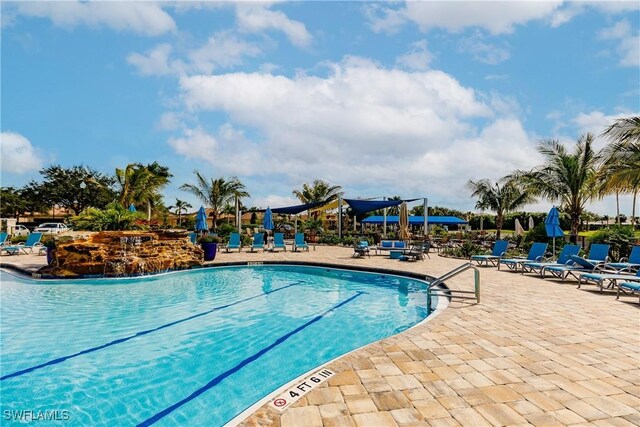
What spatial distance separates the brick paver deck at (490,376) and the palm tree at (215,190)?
26.7 metres

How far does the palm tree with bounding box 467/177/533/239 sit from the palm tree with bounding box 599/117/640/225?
14.9 m

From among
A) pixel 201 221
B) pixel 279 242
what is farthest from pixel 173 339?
pixel 201 221

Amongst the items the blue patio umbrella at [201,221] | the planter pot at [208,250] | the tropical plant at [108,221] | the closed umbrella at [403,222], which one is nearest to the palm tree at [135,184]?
the blue patio umbrella at [201,221]

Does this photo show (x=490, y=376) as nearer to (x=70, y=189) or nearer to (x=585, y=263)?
(x=585, y=263)

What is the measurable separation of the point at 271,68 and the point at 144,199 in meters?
19.9

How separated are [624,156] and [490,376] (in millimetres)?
11658

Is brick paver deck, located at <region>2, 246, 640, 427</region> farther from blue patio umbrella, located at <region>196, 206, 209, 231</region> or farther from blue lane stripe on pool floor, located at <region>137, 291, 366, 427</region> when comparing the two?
blue patio umbrella, located at <region>196, 206, 209, 231</region>

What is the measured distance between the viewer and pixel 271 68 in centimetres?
1059

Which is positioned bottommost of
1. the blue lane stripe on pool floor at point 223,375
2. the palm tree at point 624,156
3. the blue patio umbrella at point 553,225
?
the blue lane stripe on pool floor at point 223,375

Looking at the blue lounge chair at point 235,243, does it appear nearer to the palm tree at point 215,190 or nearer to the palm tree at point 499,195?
the palm tree at point 215,190

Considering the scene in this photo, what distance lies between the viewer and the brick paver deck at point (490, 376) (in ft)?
9.02

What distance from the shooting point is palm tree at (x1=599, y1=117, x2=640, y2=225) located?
10.9 m

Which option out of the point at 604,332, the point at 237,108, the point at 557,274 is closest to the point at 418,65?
the point at 237,108

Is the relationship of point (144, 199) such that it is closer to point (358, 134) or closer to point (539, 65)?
point (358, 134)
